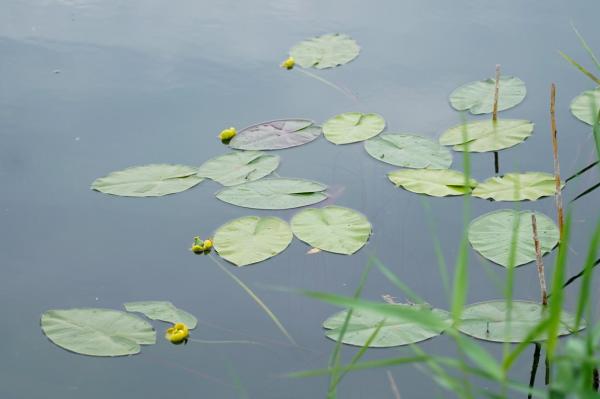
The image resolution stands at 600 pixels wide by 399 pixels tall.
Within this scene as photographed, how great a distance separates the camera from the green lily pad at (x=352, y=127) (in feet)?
8.12

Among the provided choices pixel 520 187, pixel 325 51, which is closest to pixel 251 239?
pixel 520 187

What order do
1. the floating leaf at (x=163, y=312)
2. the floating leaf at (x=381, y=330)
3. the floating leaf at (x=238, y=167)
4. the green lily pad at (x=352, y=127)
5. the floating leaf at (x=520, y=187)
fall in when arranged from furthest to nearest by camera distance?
the green lily pad at (x=352, y=127) → the floating leaf at (x=238, y=167) → the floating leaf at (x=520, y=187) → the floating leaf at (x=163, y=312) → the floating leaf at (x=381, y=330)

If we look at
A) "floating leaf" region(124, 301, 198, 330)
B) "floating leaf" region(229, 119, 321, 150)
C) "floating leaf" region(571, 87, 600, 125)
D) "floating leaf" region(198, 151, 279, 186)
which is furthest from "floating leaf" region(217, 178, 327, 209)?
"floating leaf" region(571, 87, 600, 125)

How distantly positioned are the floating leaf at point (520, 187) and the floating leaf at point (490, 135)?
15 cm

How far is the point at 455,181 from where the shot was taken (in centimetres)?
228

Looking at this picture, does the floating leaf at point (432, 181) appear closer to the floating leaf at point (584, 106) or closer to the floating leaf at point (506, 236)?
the floating leaf at point (506, 236)

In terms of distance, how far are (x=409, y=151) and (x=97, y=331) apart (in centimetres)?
102

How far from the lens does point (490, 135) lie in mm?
2471

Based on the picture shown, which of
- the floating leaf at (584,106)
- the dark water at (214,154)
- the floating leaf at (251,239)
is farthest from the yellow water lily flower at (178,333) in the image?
the floating leaf at (584,106)

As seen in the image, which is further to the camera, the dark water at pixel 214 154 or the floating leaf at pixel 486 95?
the floating leaf at pixel 486 95

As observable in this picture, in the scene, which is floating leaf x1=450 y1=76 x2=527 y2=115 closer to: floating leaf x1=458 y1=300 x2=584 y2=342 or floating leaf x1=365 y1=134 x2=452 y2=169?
floating leaf x1=365 y1=134 x2=452 y2=169

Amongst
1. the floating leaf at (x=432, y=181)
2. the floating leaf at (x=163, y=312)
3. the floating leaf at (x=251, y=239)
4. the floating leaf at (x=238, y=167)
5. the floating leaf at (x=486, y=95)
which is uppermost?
the floating leaf at (x=486, y=95)

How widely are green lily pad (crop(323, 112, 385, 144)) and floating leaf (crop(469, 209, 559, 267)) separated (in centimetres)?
49

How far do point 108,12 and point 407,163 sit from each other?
1453mm
